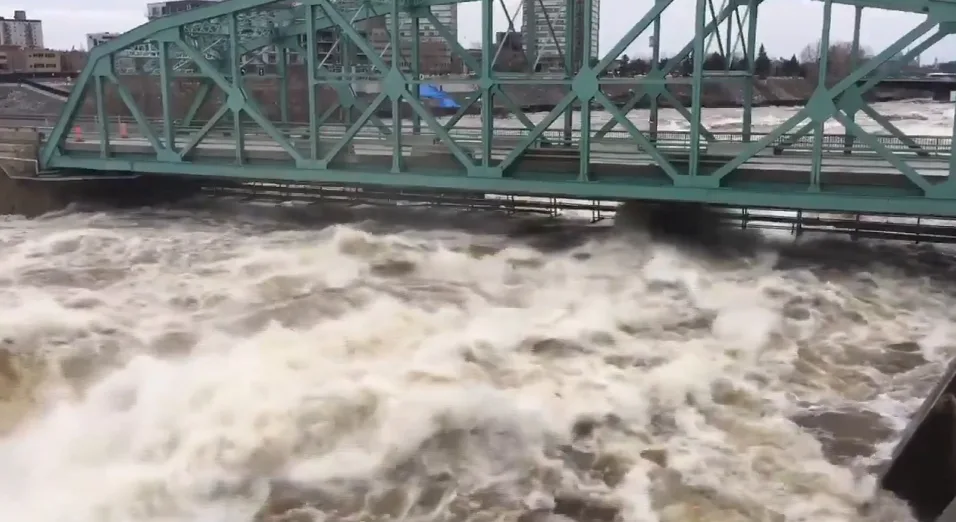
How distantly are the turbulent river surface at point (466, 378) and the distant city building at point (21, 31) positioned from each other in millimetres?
110307

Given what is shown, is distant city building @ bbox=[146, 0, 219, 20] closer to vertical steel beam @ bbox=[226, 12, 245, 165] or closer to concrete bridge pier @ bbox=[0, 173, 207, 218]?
concrete bridge pier @ bbox=[0, 173, 207, 218]

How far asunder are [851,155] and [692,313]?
27.6 feet

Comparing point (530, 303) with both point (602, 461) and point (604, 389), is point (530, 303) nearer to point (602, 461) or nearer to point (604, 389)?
point (604, 389)

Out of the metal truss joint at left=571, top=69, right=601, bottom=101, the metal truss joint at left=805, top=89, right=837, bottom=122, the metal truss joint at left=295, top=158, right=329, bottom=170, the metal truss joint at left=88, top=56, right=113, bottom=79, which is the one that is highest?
the metal truss joint at left=88, top=56, right=113, bottom=79

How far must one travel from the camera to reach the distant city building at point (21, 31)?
113875 mm

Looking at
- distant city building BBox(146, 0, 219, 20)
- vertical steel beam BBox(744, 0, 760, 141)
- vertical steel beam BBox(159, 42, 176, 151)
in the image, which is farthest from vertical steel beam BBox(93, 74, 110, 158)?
distant city building BBox(146, 0, 219, 20)

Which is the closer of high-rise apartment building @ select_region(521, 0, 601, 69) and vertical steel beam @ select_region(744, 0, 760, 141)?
vertical steel beam @ select_region(744, 0, 760, 141)

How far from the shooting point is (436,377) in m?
12.6

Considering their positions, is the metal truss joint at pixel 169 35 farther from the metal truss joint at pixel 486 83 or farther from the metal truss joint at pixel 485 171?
the metal truss joint at pixel 485 171

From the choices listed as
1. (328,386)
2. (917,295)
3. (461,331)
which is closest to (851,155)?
(917,295)

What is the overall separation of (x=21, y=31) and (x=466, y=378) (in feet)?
424

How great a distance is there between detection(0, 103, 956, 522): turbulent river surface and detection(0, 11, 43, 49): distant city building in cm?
11031

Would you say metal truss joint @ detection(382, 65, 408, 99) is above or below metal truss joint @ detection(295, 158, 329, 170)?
above

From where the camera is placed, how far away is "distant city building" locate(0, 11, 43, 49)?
11388 cm
